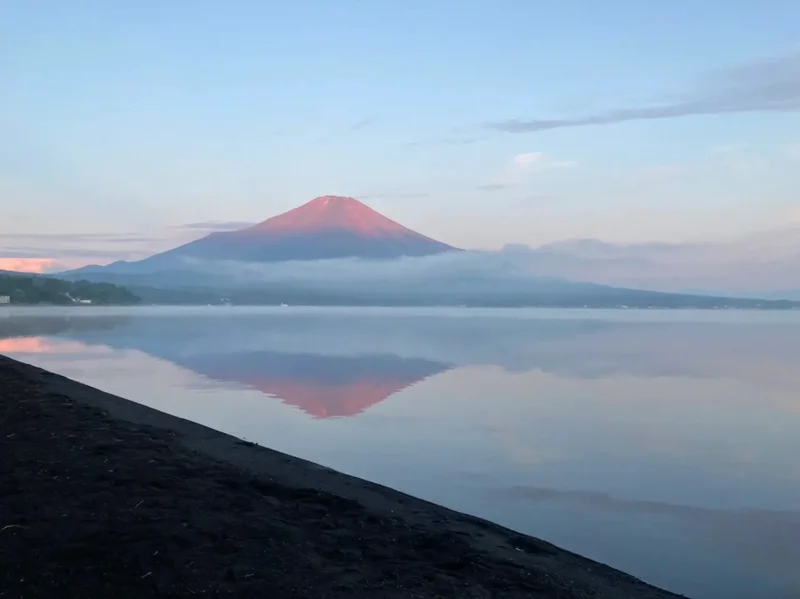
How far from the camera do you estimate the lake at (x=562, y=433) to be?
32.9ft

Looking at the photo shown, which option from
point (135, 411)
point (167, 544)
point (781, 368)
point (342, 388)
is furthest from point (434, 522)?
point (781, 368)

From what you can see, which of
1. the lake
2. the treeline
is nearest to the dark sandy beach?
the lake

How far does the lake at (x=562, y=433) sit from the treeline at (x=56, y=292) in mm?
113831

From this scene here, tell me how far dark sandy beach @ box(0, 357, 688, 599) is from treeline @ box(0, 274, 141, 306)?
5387 inches

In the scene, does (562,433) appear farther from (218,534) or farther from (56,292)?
(56,292)

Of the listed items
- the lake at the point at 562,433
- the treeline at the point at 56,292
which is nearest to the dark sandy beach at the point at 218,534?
the lake at the point at 562,433

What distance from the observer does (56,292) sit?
146375mm

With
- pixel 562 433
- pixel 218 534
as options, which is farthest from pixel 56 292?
pixel 218 534

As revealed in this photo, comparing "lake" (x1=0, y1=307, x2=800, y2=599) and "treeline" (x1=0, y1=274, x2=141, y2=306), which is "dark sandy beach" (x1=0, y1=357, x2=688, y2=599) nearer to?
"lake" (x1=0, y1=307, x2=800, y2=599)

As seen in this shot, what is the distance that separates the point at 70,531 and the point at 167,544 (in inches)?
30.2

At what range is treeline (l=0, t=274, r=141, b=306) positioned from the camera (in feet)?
456

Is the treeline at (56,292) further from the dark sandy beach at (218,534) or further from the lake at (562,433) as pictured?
the dark sandy beach at (218,534)

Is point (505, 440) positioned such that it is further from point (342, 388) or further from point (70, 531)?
point (70, 531)

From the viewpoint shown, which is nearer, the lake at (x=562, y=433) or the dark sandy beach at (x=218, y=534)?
the dark sandy beach at (x=218, y=534)
